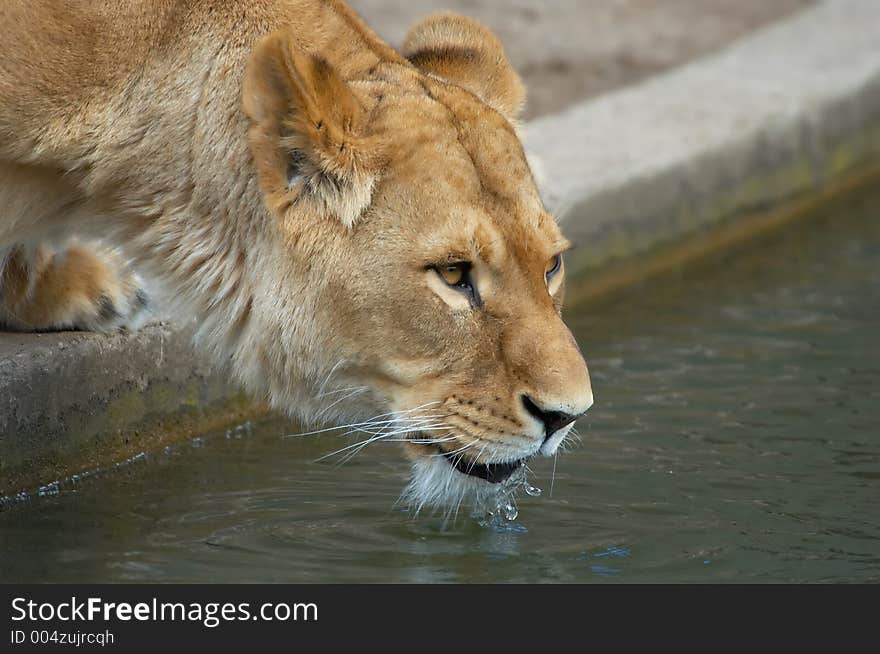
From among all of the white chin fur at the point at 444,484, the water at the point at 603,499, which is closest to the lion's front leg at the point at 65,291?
the water at the point at 603,499

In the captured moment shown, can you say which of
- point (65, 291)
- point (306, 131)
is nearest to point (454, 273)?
point (306, 131)

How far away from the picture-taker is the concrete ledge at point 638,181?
467cm

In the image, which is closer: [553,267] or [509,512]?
[553,267]

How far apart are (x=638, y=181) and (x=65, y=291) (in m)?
3.19

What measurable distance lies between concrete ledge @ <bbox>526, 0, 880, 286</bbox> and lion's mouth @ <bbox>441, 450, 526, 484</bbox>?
2704 millimetres

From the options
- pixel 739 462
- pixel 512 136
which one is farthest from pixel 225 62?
pixel 739 462

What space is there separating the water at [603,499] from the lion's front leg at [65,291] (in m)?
0.48

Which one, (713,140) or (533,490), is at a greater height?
(713,140)

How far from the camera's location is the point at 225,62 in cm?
389

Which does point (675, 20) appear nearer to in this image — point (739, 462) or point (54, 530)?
point (739, 462)

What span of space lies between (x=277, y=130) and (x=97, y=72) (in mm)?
525

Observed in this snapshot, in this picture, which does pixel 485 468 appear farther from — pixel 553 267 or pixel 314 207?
pixel 314 207

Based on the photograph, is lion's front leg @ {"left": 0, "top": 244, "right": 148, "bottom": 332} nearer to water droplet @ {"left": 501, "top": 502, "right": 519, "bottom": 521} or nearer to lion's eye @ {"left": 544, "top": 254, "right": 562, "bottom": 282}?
water droplet @ {"left": 501, "top": 502, "right": 519, "bottom": 521}

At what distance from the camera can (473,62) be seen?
433 cm
